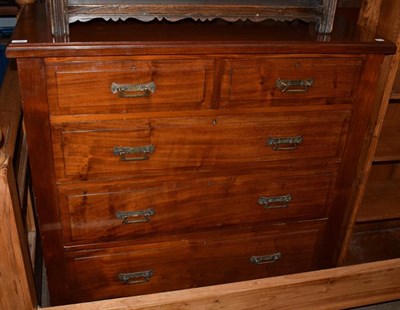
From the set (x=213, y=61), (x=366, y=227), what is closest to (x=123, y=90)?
(x=213, y=61)

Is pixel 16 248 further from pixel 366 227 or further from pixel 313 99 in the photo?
pixel 366 227

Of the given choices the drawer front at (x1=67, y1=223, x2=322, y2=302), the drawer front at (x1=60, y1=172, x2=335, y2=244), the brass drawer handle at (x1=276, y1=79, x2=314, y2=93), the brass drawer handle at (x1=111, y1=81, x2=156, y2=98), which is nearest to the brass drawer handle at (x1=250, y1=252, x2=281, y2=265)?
the drawer front at (x1=67, y1=223, x2=322, y2=302)

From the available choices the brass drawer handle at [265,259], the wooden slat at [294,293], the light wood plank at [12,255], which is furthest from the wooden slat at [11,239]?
the brass drawer handle at [265,259]

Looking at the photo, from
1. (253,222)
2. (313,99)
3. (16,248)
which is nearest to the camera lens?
(16,248)

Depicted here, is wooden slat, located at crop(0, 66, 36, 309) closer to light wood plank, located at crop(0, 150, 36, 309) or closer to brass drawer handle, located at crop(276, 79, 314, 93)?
light wood plank, located at crop(0, 150, 36, 309)

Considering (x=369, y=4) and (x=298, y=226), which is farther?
(x=298, y=226)

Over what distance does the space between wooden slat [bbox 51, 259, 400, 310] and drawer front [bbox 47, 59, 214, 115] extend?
1.79ft

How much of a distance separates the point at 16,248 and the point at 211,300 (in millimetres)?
573

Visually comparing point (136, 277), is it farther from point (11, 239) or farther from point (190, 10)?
point (190, 10)

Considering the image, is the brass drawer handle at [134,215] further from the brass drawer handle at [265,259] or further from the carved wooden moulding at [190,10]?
the carved wooden moulding at [190,10]

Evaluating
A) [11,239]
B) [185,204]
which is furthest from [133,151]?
[11,239]

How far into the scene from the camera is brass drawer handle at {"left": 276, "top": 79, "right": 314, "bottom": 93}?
1.30m

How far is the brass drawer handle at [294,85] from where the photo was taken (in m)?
1.30

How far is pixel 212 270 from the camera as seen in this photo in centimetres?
157
